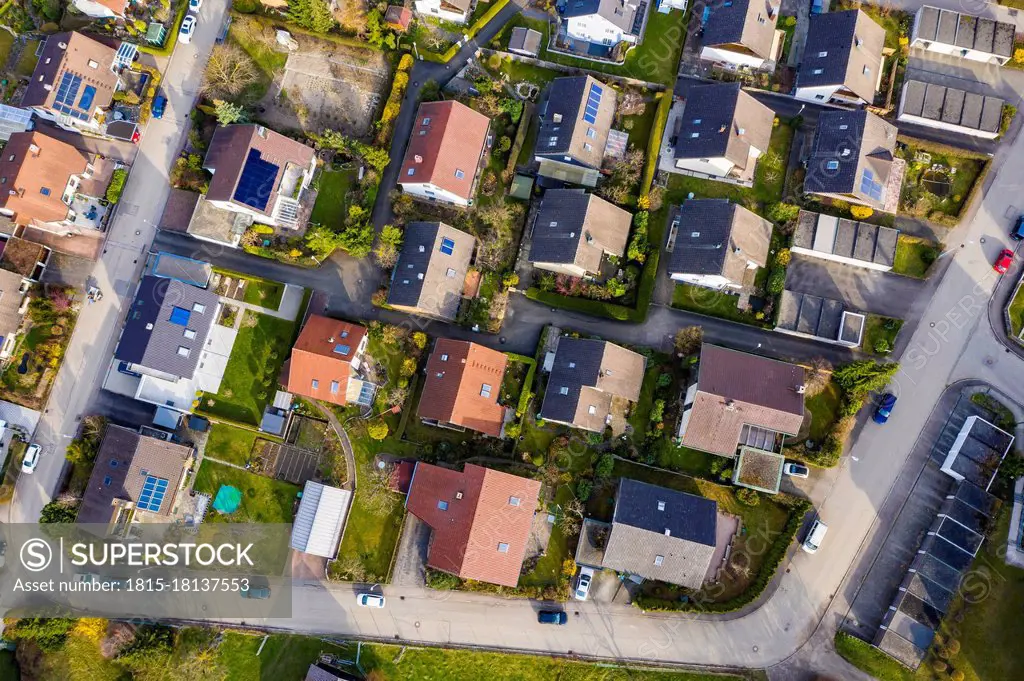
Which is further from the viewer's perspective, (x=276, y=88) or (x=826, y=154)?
(x=276, y=88)

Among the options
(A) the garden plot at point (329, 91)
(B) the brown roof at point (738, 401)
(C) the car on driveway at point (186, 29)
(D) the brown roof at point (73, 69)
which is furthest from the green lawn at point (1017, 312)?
(D) the brown roof at point (73, 69)

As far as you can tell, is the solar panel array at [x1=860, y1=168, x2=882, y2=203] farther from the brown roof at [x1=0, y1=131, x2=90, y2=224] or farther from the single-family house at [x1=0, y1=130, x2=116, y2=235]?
the brown roof at [x1=0, y1=131, x2=90, y2=224]

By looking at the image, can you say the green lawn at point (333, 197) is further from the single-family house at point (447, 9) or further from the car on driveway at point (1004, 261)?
the car on driveway at point (1004, 261)

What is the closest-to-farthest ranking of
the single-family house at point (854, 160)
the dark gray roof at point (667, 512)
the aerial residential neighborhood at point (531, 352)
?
the dark gray roof at point (667, 512)
the aerial residential neighborhood at point (531, 352)
the single-family house at point (854, 160)

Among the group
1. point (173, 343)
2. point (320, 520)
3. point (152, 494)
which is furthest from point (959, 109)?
point (152, 494)

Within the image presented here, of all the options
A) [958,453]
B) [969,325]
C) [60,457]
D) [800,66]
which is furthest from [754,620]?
[60,457]

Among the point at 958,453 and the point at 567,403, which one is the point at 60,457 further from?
the point at 958,453
